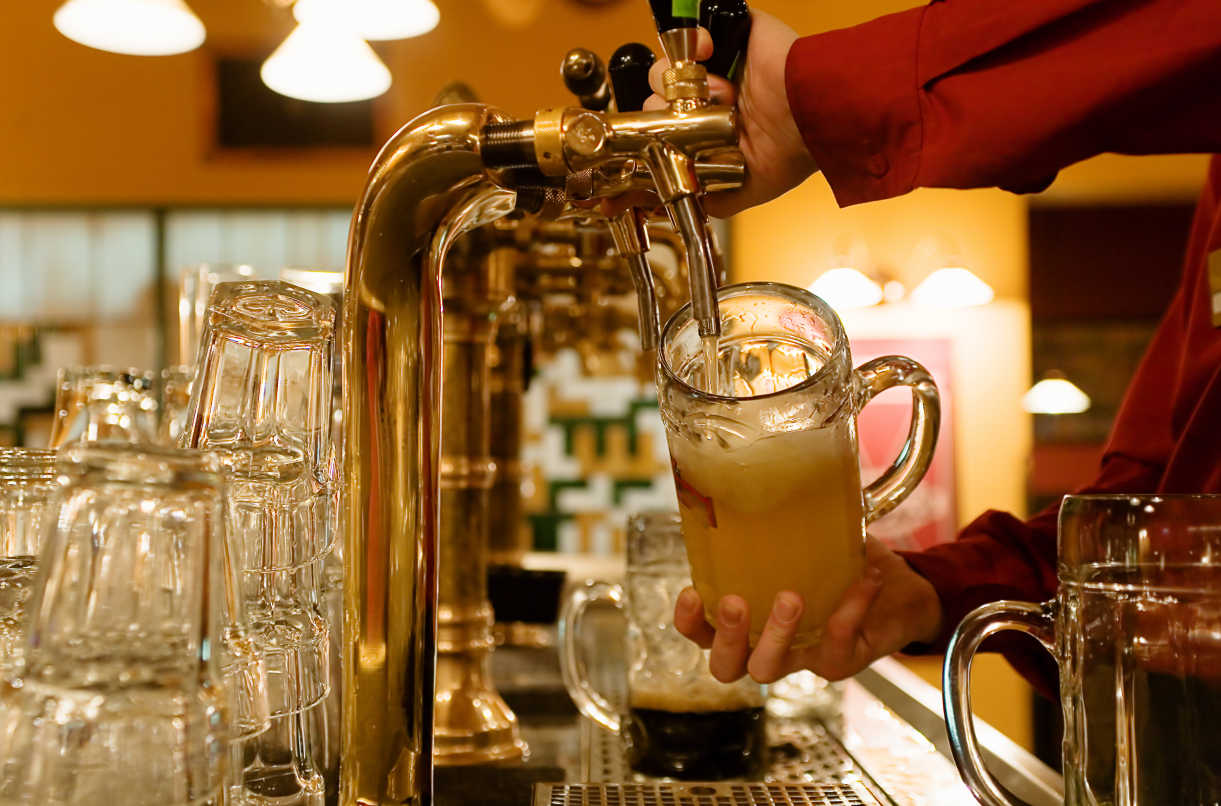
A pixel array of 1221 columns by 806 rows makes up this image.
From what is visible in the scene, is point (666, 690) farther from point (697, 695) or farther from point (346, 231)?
point (346, 231)

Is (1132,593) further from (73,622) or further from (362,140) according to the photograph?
(362,140)

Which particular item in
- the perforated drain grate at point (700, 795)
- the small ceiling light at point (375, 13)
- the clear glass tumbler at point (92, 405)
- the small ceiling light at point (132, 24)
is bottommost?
the perforated drain grate at point (700, 795)

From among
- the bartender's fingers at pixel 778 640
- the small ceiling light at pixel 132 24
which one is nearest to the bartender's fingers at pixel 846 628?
the bartender's fingers at pixel 778 640

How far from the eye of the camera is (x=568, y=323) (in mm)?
1503

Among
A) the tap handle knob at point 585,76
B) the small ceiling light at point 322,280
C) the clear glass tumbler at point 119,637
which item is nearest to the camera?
the clear glass tumbler at point 119,637

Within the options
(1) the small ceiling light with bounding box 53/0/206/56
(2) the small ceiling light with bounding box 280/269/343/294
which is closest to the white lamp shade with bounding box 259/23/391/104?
(1) the small ceiling light with bounding box 53/0/206/56

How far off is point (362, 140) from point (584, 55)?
13.8 feet

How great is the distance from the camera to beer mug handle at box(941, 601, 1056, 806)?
465 mm

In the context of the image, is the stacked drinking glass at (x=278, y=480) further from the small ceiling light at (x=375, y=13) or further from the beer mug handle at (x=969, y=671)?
the small ceiling light at (x=375, y=13)

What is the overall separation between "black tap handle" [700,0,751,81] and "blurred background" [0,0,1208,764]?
3.97m

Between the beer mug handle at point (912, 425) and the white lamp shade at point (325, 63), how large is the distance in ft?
6.13

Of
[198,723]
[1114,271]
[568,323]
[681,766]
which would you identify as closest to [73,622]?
[198,723]

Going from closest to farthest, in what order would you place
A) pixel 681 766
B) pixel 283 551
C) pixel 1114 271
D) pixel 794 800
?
1. pixel 283 551
2. pixel 794 800
3. pixel 681 766
4. pixel 1114 271

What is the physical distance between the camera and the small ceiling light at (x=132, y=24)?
85.6 inches
